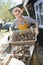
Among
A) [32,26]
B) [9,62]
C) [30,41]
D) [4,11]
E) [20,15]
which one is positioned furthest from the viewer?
[4,11]

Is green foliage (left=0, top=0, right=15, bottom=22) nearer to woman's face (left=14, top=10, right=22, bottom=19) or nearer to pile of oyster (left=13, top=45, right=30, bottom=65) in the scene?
woman's face (left=14, top=10, right=22, bottom=19)

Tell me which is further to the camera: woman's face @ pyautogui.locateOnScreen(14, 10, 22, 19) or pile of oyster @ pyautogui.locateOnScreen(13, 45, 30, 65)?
woman's face @ pyautogui.locateOnScreen(14, 10, 22, 19)

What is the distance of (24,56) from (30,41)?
85cm

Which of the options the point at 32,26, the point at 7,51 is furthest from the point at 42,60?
the point at 7,51

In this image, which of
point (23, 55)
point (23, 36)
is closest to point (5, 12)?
point (23, 36)

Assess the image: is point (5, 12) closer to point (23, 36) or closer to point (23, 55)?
point (23, 36)

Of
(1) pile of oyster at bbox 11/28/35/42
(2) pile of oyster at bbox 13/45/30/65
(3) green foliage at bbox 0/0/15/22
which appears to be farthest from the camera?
(3) green foliage at bbox 0/0/15/22

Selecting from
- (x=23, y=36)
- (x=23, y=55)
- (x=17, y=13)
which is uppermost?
(x=17, y=13)

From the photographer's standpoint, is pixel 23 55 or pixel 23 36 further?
pixel 23 36

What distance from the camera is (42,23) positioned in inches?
174

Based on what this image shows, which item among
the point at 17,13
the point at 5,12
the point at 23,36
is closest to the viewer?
the point at 17,13

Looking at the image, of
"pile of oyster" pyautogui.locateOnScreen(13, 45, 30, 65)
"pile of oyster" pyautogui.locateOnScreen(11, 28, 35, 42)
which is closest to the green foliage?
"pile of oyster" pyautogui.locateOnScreen(11, 28, 35, 42)

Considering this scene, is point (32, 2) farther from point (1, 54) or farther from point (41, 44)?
point (1, 54)

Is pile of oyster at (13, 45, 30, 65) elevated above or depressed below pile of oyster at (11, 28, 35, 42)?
below
